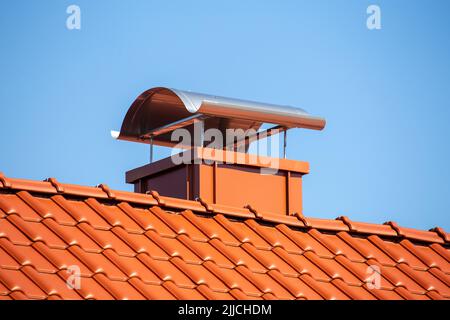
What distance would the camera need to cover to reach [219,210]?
11914 mm

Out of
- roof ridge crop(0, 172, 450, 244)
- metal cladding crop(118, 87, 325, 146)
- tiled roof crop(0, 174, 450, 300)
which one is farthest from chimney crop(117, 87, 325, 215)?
tiled roof crop(0, 174, 450, 300)

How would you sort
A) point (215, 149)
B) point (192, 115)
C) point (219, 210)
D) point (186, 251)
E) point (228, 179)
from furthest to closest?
point (192, 115) → point (215, 149) → point (228, 179) → point (219, 210) → point (186, 251)

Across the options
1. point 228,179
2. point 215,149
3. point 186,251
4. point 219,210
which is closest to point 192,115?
point 215,149

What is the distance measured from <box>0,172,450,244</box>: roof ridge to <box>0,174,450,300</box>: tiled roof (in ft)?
0.04

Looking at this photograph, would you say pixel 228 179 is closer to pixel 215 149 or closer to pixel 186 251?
pixel 215 149

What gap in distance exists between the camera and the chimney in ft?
43.5

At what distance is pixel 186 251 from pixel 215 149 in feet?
8.99

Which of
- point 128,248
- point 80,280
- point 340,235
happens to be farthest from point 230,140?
point 80,280

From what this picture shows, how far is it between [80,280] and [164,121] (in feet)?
15.7

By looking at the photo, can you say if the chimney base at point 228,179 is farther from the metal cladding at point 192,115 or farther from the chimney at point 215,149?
the metal cladding at point 192,115

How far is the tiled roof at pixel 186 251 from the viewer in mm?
10062

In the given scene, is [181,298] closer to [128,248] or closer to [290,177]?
[128,248]

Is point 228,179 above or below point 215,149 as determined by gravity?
below
